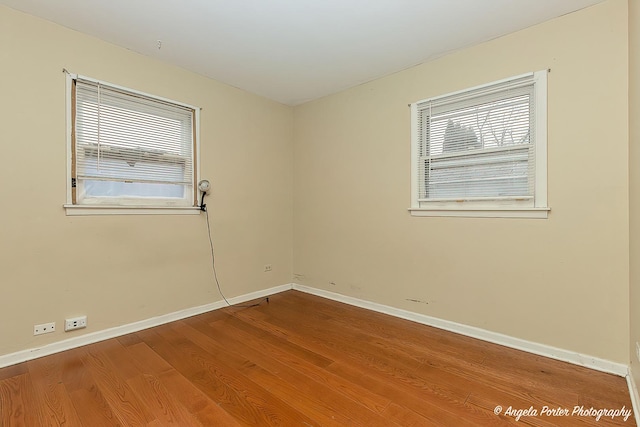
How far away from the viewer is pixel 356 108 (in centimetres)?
349

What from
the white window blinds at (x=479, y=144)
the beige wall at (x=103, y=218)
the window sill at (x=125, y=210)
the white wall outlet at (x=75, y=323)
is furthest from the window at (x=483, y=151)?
the white wall outlet at (x=75, y=323)

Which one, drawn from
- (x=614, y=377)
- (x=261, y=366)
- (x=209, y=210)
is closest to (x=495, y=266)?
(x=614, y=377)

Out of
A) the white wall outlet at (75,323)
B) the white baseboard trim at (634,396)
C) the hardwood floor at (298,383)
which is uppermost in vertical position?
the white wall outlet at (75,323)

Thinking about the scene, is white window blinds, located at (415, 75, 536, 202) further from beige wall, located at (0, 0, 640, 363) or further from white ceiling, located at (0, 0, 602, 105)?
white ceiling, located at (0, 0, 602, 105)

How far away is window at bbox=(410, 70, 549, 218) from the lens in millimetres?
2359

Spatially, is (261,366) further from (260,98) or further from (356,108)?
(260,98)

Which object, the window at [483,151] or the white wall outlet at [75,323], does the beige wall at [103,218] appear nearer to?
the white wall outlet at [75,323]

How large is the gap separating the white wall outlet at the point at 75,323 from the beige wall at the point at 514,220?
2481mm

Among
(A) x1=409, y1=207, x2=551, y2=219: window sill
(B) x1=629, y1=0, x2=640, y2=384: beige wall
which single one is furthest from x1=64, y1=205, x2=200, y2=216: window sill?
(B) x1=629, y1=0, x2=640, y2=384: beige wall

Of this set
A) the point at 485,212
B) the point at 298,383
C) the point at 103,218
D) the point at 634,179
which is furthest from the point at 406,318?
the point at 103,218

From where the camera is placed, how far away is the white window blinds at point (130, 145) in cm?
252

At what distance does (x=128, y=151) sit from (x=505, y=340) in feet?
12.2

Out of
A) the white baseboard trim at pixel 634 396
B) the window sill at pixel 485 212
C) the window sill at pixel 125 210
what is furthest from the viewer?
the window sill at pixel 125 210

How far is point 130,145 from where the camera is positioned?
2768mm
